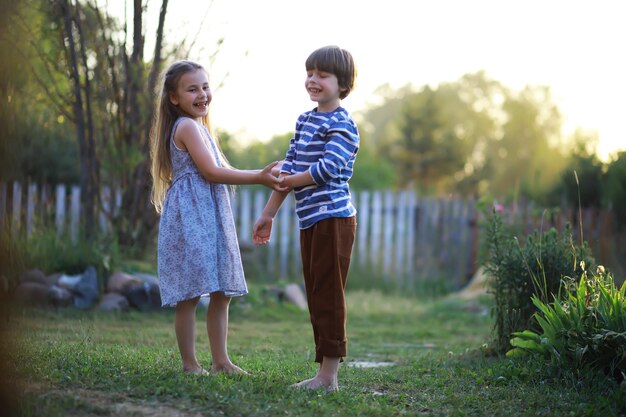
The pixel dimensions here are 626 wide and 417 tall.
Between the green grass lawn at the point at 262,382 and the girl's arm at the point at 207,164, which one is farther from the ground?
the girl's arm at the point at 207,164

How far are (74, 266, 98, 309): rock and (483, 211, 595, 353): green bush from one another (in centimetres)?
407

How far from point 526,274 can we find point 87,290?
4379 mm

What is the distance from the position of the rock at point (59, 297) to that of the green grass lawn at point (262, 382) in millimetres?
897

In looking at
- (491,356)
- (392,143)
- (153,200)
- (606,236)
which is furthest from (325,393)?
(392,143)

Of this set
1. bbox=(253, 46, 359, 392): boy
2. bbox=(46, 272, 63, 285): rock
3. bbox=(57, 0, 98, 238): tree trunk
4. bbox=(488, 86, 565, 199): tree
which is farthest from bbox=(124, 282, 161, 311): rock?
bbox=(488, 86, 565, 199): tree

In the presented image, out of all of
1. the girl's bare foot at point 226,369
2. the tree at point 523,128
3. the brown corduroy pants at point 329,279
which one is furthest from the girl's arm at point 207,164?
the tree at point 523,128

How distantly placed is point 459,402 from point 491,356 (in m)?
1.56

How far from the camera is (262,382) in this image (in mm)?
3703

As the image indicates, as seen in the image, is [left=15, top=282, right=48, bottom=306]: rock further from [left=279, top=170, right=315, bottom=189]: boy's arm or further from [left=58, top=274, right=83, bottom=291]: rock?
[left=279, top=170, right=315, bottom=189]: boy's arm

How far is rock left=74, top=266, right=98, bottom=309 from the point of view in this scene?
24.6 ft

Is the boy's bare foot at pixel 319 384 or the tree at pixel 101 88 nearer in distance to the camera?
the boy's bare foot at pixel 319 384

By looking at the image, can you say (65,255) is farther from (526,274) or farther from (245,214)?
(526,274)

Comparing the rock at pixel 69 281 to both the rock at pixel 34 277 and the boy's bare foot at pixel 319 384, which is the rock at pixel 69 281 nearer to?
the rock at pixel 34 277

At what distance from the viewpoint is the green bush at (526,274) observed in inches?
200
